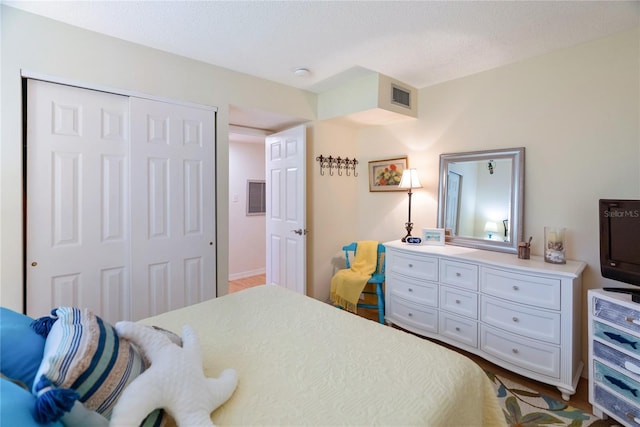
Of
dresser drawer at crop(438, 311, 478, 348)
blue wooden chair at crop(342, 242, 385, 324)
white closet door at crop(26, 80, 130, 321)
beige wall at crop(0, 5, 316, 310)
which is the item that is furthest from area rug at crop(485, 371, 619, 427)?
white closet door at crop(26, 80, 130, 321)

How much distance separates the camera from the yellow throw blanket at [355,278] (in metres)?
3.07

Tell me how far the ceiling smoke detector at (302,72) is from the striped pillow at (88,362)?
8.00 feet

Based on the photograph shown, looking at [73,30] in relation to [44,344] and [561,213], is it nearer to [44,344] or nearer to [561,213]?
[44,344]

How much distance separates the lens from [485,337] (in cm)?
232

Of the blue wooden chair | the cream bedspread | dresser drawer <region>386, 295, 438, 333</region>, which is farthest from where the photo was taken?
the blue wooden chair

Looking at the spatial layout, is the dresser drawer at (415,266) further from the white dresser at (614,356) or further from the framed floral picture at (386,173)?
the white dresser at (614,356)

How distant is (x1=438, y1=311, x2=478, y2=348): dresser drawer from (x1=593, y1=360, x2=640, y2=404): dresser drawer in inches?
28.0

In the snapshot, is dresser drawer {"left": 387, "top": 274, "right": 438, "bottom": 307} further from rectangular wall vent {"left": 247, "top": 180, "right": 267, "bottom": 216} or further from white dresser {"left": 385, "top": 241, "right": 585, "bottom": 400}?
rectangular wall vent {"left": 247, "top": 180, "right": 267, "bottom": 216}

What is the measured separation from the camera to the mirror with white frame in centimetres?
254

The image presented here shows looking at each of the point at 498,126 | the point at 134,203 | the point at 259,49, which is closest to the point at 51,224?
the point at 134,203

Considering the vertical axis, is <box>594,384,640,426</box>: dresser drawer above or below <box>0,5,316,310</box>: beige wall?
below

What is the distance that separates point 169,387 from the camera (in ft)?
3.01

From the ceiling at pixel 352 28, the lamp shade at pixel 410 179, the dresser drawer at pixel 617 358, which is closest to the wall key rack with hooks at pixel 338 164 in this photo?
the lamp shade at pixel 410 179

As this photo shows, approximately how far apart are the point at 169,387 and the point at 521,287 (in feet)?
7.23
